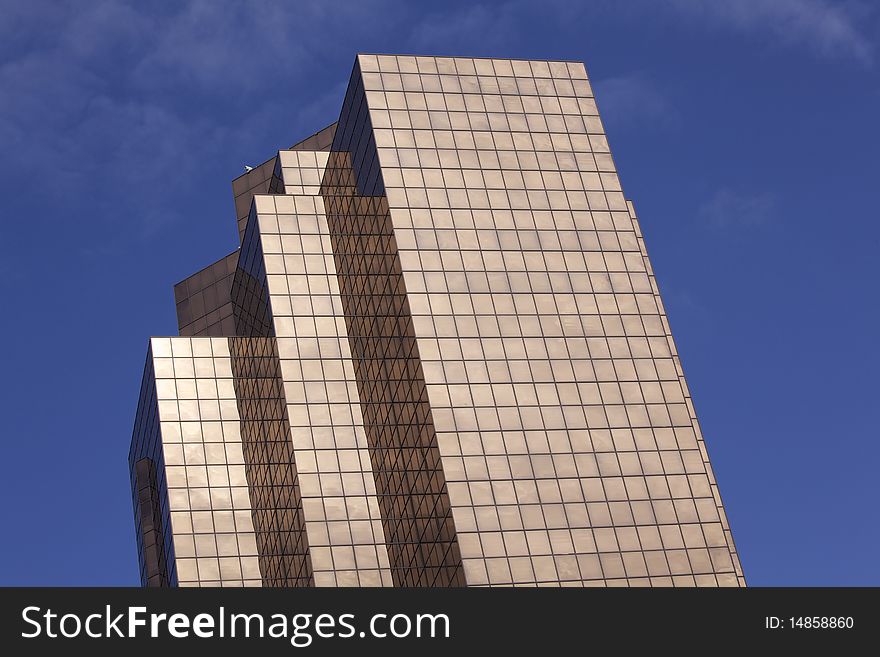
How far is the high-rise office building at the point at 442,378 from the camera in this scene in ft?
331

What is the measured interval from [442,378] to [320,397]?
13525 millimetres

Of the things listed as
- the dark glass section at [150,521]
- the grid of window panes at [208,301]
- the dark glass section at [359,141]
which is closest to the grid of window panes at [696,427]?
the dark glass section at [359,141]

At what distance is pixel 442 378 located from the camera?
343ft

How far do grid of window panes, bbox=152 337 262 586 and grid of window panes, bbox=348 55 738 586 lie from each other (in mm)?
22499

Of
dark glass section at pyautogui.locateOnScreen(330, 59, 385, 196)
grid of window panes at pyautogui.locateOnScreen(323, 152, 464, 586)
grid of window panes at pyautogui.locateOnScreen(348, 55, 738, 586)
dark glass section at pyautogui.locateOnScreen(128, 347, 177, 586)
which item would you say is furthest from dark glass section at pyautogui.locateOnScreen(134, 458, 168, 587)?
grid of window panes at pyautogui.locateOnScreen(348, 55, 738, 586)

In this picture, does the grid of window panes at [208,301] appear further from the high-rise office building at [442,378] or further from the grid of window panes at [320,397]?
the grid of window panes at [320,397]

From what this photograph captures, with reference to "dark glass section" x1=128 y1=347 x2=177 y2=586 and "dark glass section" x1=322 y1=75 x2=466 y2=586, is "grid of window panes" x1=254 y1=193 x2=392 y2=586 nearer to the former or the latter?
"dark glass section" x1=322 y1=75 x2=466 y2=586

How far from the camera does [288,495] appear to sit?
114 meters

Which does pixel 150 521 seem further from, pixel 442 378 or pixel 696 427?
pixel 696 427

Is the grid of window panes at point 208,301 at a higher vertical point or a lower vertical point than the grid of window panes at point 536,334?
higher

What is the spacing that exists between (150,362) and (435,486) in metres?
33.7

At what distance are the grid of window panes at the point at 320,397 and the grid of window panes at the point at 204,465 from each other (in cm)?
890

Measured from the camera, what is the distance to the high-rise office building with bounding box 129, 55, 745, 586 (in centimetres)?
10100
